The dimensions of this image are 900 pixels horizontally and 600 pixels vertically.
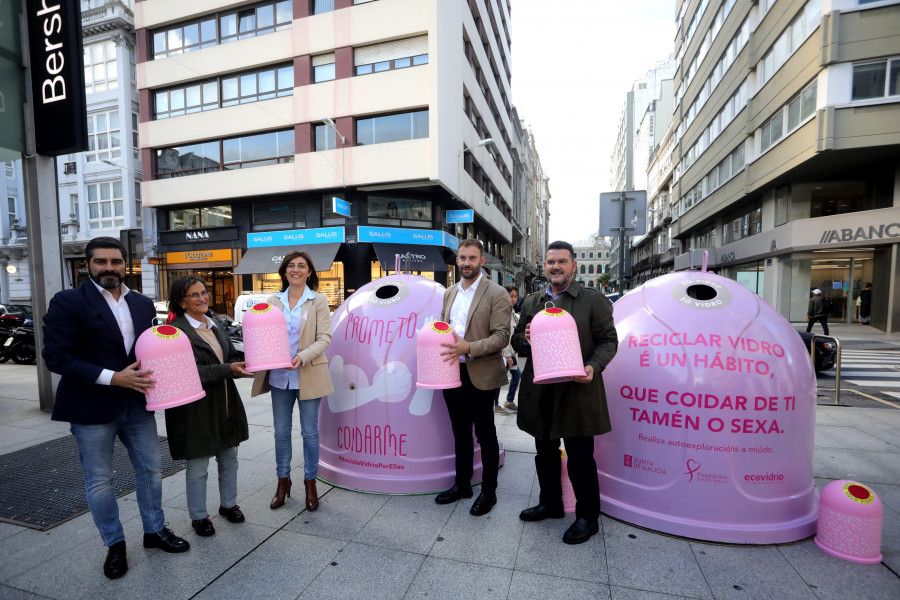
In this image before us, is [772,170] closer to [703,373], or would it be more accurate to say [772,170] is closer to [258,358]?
[703,373]

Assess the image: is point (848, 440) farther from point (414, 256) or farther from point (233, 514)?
point (414, 256)

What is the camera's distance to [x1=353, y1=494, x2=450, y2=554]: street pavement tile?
3.01 metres

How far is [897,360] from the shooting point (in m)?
10.7

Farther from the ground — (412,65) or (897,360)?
(412,65)

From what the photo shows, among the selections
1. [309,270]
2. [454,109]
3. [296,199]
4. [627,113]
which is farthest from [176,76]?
[627,113]

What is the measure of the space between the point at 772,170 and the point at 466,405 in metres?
22.4

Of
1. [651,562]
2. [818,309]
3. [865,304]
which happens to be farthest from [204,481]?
[865,304]

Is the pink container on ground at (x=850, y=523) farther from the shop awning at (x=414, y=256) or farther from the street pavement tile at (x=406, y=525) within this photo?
the shop awning at (x=414, y=256)

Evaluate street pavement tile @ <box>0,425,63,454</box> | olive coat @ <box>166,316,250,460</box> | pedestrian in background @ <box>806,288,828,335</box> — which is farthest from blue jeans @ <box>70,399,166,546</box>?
pedestrian in background @ <box>806,288,828,335</box>

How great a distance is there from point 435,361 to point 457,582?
4.56 feet

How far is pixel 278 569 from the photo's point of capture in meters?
2.72

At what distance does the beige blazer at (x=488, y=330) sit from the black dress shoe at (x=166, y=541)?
234 centimetres

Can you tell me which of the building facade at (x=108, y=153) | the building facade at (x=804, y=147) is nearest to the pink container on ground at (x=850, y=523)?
the building facade at (x=804, y=147)

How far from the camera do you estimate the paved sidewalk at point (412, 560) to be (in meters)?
2.52
